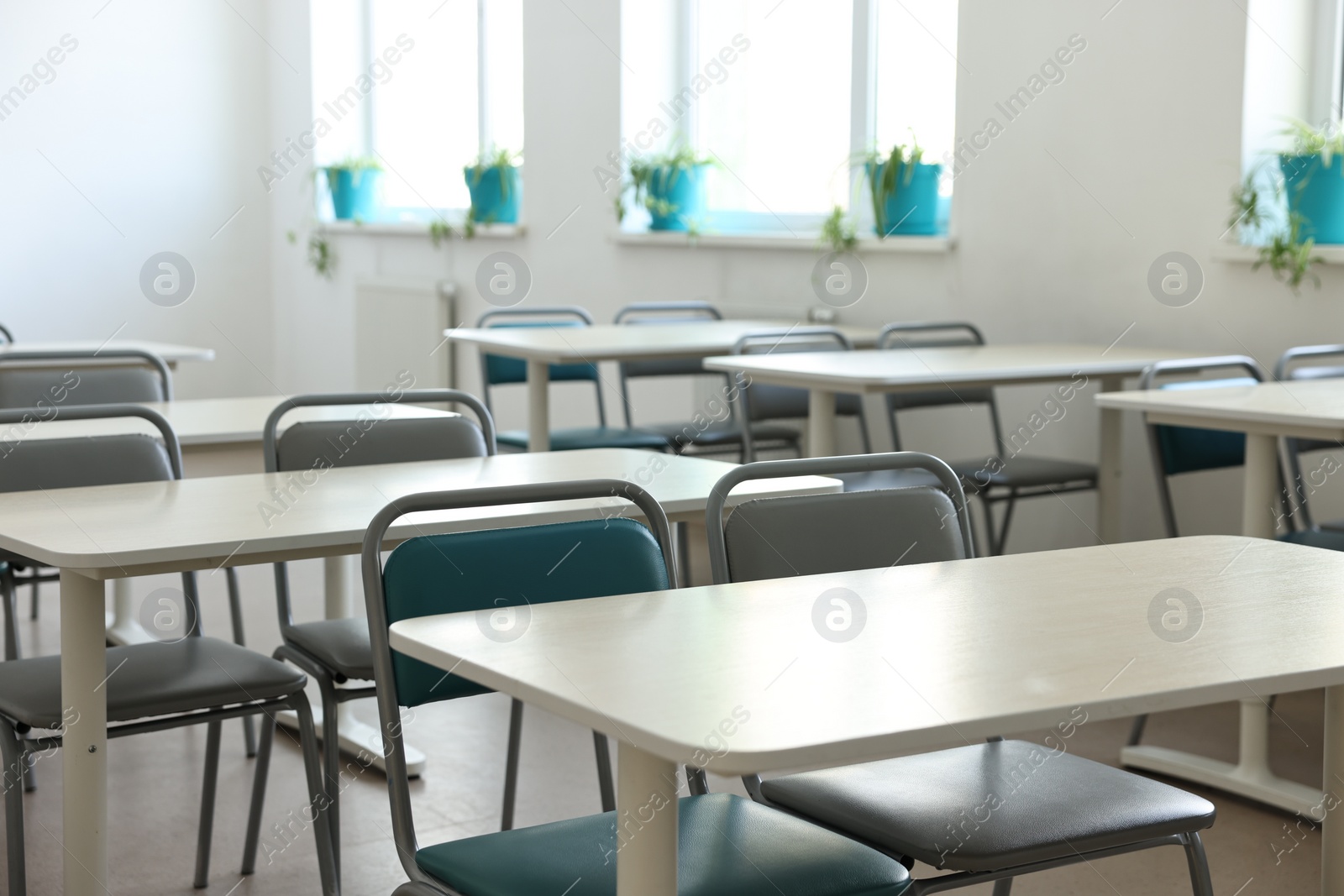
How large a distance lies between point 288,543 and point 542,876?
2.11 ft

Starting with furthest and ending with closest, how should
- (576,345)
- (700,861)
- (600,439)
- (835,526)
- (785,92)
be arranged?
1. (785,92)
2. (600,439)
3. (576,345)
4. (835,526)
5. (700,861)

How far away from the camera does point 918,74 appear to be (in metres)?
5.10

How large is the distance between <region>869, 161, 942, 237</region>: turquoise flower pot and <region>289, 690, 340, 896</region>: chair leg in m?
3.24

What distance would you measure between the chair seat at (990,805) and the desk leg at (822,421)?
6.33ft

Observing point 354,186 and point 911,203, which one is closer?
point 911,203

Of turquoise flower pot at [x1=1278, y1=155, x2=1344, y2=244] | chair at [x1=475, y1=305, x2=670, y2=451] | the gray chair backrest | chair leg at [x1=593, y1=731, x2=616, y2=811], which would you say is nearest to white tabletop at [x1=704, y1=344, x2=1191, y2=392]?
turquoise flower pot at [x1=1278, y1=155, x2=1344, y2=244]

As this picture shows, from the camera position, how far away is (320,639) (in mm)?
2422

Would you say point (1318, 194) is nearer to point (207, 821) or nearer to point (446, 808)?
point (446, 808)

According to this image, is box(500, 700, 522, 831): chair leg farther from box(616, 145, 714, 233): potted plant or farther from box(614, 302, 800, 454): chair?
box(616, 145, 714, 233): potted plant

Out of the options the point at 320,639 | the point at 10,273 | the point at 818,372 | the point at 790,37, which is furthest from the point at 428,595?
the point at 10,273

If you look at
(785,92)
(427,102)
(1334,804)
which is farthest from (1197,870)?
(427,102)

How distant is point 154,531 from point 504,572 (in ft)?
1.77

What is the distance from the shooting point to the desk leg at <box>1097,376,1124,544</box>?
389 centimetres

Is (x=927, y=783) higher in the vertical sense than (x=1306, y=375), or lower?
lower
